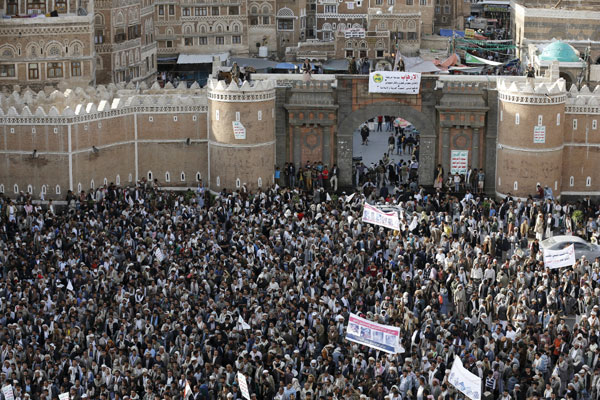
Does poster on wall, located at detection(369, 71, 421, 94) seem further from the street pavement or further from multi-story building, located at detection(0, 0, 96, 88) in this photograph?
multi-story building, located at detection(0, 0, 96, 88)

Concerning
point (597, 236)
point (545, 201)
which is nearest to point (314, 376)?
point (597, 236)

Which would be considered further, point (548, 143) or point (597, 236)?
point (548, 143)

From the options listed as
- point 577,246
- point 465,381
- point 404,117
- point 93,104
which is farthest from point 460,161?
point 465,381

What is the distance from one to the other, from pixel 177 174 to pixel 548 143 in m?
14.7

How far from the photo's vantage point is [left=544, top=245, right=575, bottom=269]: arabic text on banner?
129 feet

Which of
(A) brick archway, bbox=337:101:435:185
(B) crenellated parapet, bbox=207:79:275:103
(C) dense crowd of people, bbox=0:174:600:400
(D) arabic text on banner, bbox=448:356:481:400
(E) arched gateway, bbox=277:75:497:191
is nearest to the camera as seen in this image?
(D) arabic text on banner, bbox=448:356:481:400

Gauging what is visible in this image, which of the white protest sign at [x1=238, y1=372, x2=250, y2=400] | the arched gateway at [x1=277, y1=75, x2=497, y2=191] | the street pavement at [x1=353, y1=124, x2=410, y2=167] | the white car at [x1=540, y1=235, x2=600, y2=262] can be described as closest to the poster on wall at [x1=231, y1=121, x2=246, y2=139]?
the arched gateway at [x1=277, y1=75, x2=497, y2=191]

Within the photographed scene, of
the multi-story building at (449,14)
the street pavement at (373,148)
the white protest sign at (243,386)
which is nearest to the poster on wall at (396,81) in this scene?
the street pavement at (373,148)

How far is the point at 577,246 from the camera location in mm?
43031

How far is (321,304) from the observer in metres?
36.7

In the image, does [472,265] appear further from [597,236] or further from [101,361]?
[101,361]

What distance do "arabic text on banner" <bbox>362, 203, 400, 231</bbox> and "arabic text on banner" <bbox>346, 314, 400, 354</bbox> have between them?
390 inches

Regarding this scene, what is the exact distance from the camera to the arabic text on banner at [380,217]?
4347 cm

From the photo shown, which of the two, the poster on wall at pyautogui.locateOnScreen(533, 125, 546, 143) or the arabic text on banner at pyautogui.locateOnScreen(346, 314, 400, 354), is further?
the poster on wall at pyautogui.locateOnScreen(533, 125, 546, 143)
